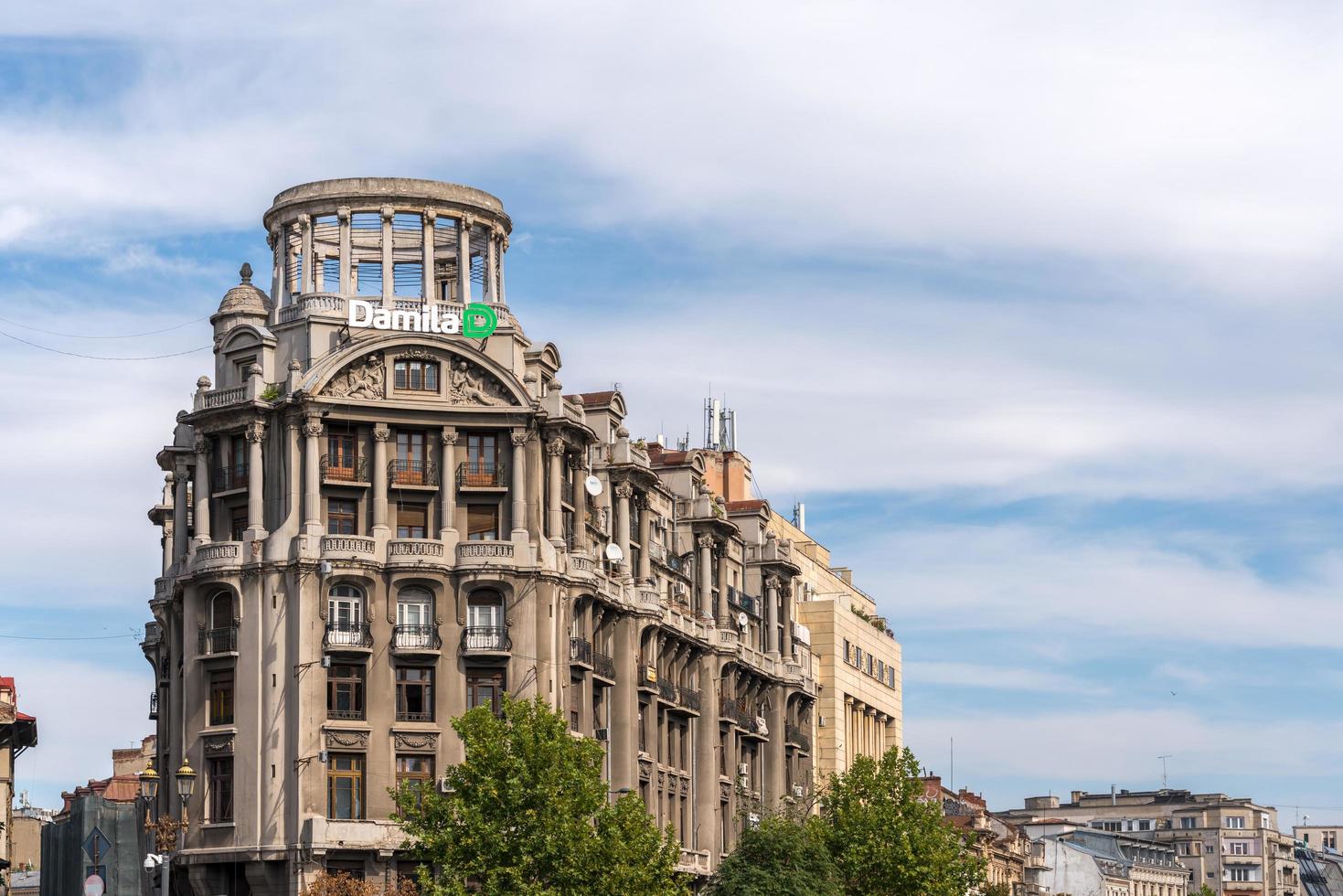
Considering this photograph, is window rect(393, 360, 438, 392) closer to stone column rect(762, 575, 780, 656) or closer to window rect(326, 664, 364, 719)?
Result: window rect(326, 664, 364, 719)

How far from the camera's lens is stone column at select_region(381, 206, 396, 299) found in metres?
105

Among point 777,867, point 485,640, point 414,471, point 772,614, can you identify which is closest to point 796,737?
point 772,614

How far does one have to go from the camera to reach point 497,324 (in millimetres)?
105562

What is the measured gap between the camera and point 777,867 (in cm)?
9981

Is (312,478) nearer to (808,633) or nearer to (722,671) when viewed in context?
(722,671)

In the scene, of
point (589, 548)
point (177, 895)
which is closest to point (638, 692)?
point (589, 548)

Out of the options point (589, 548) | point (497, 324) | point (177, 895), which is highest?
point (497, 324)

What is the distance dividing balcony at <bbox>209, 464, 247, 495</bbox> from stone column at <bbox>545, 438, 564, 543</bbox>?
45.8ft

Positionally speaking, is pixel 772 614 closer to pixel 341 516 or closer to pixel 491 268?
pixel 491 268

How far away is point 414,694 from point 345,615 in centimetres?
467

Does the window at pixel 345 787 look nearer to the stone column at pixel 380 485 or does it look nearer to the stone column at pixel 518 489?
the stone column at pixel 380 485

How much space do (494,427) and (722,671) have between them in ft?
90.3

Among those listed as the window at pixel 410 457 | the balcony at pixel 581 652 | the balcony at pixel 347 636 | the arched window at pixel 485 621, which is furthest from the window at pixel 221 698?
the balcony at pixel 581 652

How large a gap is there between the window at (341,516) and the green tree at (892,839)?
103 feet
